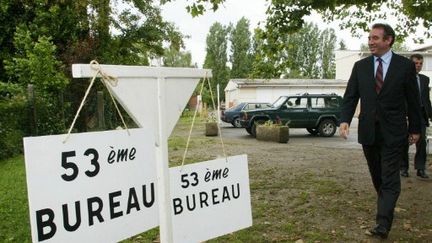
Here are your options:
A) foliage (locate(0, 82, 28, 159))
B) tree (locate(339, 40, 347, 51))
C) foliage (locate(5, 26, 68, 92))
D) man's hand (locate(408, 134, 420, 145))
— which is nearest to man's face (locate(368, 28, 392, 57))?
man's hand (locate(408, 134, 420, 145))

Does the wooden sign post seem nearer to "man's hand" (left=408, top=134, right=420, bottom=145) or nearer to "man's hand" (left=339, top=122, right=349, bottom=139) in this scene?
"man's hand" (left=339, top=122, right=349, bottom=139)

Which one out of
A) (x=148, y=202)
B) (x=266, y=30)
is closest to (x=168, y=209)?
(x=148, y=202)

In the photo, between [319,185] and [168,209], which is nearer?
[168,209]

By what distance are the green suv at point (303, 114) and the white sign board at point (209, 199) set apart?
1512 cm

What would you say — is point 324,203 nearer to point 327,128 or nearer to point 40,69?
point 40,69

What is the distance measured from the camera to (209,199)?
252 centimetres

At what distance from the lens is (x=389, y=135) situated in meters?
4.23

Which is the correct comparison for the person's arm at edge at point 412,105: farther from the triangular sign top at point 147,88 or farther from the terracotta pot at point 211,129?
the terracotta pot at point 211,129

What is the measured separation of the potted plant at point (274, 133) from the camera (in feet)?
49.6

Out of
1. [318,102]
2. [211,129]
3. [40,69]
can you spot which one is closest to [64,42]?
[40,69]

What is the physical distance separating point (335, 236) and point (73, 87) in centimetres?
1195

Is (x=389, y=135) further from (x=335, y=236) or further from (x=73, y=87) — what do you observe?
(x=73, y=87)

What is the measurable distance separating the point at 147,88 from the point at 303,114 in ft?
53.7

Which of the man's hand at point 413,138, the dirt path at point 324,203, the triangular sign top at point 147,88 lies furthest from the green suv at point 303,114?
the triangular sign top at point 147,88
